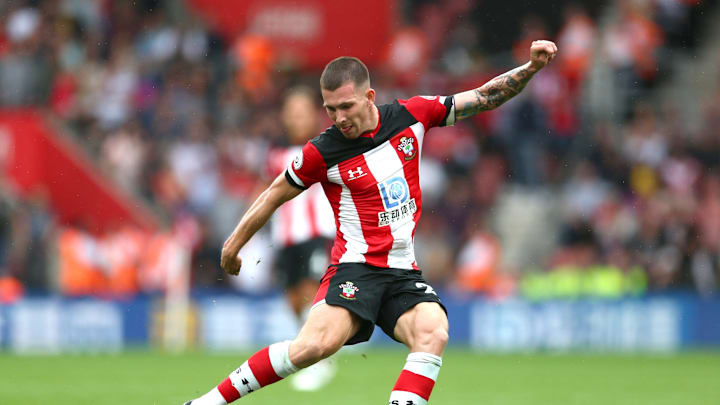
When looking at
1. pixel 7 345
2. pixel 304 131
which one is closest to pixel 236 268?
pixel 304 131

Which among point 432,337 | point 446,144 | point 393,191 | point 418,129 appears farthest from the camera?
point 446,144

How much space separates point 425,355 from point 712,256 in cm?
1036

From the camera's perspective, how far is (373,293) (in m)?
6.80

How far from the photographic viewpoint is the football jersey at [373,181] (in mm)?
6828

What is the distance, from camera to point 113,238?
18.3 m

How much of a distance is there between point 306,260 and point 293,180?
3849mm

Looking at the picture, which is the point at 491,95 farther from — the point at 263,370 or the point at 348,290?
the point at 263,370

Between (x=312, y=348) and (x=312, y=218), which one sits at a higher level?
(x=312, y=218)

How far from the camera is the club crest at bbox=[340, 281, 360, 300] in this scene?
22.2 feet

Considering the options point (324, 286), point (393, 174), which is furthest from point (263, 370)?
point (393, 174)

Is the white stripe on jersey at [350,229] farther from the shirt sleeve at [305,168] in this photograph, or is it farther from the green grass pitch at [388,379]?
the green grass pitch at [388,379]

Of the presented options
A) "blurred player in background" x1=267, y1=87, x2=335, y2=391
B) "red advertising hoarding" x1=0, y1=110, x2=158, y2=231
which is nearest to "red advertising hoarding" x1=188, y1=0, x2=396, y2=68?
"red advertising hoarding" x1=0, y1=110, x2=158, y2=231

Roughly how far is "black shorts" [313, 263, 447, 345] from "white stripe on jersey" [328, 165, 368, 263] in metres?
0.05

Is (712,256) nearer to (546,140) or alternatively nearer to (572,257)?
(572,257)
